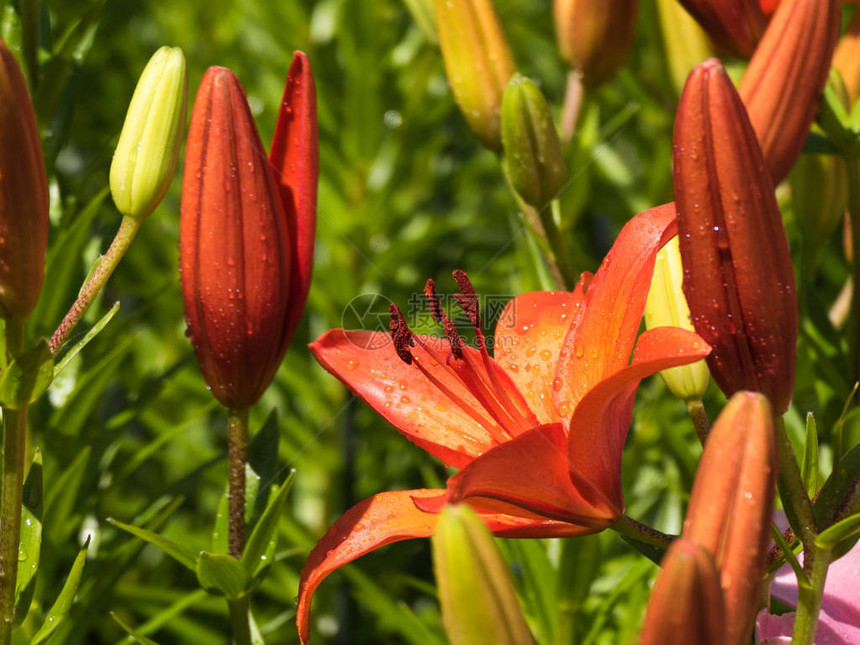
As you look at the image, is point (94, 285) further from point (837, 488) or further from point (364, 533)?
point (837, 488)

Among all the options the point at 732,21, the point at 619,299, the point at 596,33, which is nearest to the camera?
the point at 619,299

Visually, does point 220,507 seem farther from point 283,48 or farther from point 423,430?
point 283,48

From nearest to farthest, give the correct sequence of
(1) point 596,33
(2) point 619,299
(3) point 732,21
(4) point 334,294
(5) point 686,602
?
(5) point 686,602 → (2) point 619,299 → (3) point 732,21 → (1) point 596,33 → (4) point 334,294

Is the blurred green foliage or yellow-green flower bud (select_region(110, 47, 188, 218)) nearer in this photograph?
yellow-green flower bud (select_region(110, 47, 188, 218))

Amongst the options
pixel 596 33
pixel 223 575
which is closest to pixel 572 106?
pixel 596 33

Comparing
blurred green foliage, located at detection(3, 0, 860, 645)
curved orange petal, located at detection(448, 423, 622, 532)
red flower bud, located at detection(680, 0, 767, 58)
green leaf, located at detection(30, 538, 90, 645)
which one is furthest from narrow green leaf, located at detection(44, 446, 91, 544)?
red flower bud, located at detection(680, 0, 767, 58)

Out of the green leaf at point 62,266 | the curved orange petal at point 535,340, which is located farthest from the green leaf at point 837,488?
the green leaf at point 62,266

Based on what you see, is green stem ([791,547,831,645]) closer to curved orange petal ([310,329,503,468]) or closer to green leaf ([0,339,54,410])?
curved orange petal ([310,329,503,468])
